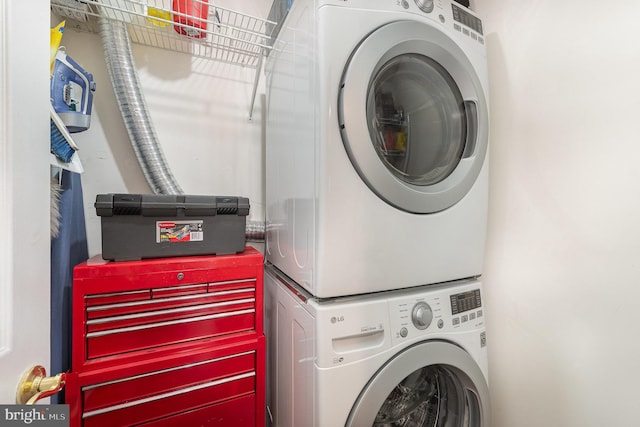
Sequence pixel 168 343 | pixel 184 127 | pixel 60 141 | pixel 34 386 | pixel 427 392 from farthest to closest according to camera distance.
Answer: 1. pixel 184 127
2. pixel 427 392
3. pixel 168 343
4. pixel 60 141
5. pixel 34 386

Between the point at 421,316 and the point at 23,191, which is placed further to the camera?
the point at 421,316

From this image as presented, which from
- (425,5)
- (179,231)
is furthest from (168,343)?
(425,5)

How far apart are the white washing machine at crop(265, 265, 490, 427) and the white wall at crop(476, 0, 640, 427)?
0.21m

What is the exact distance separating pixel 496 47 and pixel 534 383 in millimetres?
1287

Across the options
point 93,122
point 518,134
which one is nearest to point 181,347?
point 93,122

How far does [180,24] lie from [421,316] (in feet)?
4.31

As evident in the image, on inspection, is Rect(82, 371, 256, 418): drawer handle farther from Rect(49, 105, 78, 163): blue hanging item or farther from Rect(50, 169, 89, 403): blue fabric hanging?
Rect(49, 105, 78, 163): blue hanging item

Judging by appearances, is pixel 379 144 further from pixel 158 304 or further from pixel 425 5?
pixel 158 304

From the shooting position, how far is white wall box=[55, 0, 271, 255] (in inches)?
44.8

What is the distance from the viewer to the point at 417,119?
35.5 inches

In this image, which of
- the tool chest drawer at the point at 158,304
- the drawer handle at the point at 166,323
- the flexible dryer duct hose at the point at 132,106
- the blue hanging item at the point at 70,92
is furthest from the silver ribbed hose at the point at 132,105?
the drawer handle at the point at 166,323

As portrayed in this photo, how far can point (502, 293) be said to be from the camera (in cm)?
106

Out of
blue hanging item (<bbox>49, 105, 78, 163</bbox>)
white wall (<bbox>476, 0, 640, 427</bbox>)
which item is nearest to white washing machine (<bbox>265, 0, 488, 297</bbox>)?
white wall (<bbox>476, 0, 640, 427</bbox>)

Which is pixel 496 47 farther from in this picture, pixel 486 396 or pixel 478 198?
pixel 486 396
